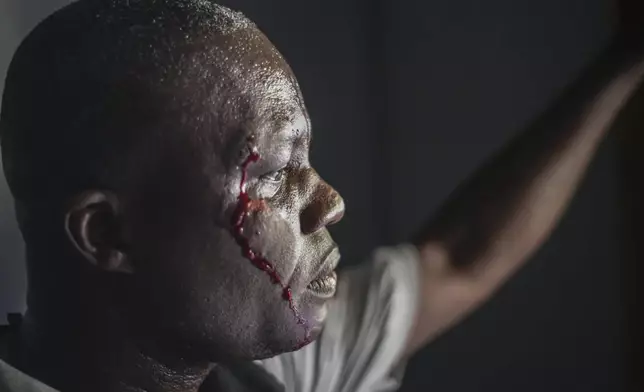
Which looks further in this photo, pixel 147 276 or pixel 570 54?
pixel 570 54

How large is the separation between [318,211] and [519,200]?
32 cm

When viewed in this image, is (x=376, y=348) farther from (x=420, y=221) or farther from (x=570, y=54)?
(x=570, y=54)

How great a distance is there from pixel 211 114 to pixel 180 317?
14 centimetres

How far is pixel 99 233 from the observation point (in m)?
0.51

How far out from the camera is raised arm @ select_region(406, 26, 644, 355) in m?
0.76

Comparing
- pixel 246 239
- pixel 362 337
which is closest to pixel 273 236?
pixel 246 239

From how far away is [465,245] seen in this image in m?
0.78

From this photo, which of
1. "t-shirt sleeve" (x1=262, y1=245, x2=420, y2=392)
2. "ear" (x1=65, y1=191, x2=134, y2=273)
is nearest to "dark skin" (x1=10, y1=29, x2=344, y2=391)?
"ear" (x1=65, y1=191, x2=134, y2=273)

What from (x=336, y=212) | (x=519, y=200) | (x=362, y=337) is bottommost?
(x=362, y=337)

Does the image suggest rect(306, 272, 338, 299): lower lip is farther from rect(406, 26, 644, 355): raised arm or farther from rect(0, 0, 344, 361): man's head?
rect(406, 26, 644, 355): raised arm

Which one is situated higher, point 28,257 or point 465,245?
point 28,257

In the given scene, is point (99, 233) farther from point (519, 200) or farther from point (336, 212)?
point (519, 200)

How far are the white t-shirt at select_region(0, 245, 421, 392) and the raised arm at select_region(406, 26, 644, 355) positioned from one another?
0.07 ft

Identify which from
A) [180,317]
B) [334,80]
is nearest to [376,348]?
[180,317]
